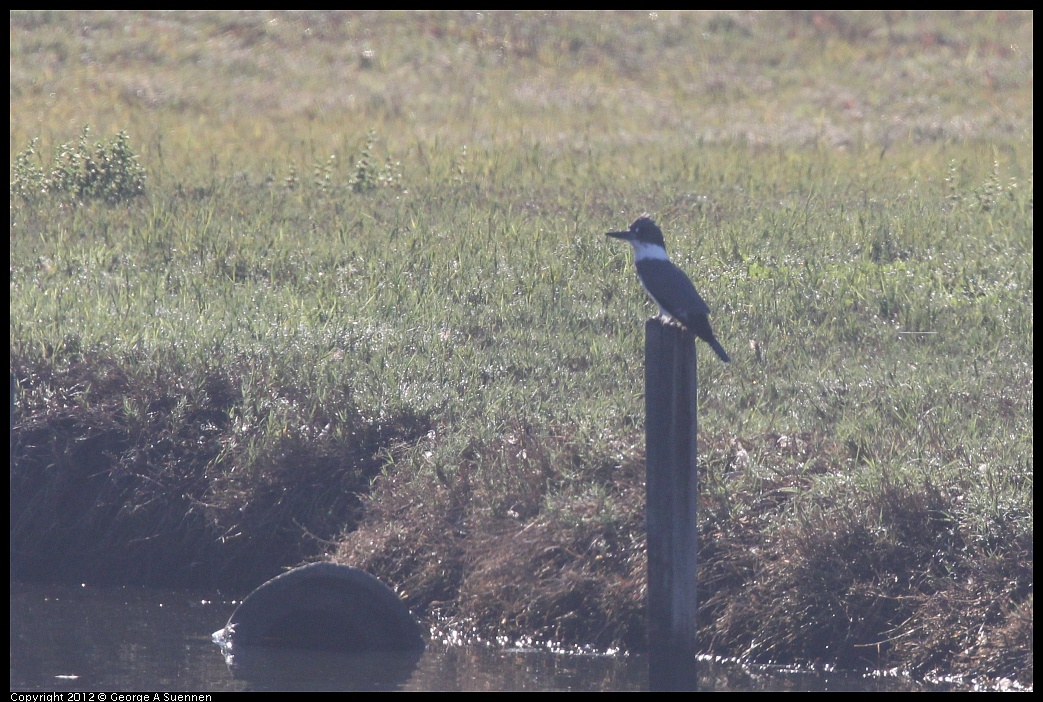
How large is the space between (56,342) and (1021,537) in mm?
5964

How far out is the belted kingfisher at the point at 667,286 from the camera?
19.4 feet

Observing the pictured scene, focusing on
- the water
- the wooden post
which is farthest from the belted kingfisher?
the water

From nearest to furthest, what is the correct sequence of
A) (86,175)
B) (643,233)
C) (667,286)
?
(667,286) → (643,233) → (86,175)

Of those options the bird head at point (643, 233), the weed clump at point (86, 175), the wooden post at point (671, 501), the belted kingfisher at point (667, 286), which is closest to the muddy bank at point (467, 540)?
the wooden post at point (671, 501)

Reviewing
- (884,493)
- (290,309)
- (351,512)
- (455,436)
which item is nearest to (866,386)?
(884,493)

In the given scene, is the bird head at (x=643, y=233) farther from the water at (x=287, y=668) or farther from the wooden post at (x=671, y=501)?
the water at (x=287, y=668)

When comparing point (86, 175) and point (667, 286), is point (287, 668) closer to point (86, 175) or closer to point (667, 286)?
point (667, 286)

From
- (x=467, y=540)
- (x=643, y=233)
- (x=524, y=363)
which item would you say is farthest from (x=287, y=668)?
(x=524, y=363)

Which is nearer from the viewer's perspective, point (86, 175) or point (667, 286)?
point (667, 286)

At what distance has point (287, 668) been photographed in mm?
6680

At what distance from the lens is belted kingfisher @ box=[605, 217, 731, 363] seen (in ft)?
19.4

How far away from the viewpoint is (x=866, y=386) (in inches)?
342

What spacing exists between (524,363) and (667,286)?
288 centimetres

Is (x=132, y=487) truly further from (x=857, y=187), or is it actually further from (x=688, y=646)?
(x=857, y=187)
